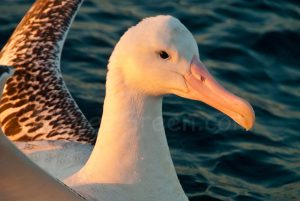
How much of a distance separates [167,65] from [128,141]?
59 centimetres

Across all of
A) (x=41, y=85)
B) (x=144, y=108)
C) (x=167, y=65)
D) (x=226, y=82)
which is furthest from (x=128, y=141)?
(x=226, y=82)

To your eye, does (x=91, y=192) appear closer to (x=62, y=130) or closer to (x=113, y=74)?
(x=113, y=74)

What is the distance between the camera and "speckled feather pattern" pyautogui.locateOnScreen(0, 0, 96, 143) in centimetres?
834

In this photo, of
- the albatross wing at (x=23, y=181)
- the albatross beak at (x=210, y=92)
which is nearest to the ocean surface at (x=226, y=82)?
the albatross beak at (x=210, y=92)

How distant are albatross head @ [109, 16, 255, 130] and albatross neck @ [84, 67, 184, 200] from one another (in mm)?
92

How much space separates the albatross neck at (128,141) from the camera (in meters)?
6.29

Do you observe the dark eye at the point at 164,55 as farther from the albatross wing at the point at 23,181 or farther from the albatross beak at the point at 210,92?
the albatross wing at the point at 23,181

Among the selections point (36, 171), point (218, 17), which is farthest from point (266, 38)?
point (36, 171)

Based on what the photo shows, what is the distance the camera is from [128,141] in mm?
6371

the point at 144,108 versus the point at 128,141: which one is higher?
the point at 144,108

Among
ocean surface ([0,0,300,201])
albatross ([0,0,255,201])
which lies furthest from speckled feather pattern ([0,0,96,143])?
albatross ([0,0,255,201])

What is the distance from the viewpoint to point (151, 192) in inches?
253

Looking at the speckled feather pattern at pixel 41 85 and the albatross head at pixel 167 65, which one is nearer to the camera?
the albatross head at pixel 167 65

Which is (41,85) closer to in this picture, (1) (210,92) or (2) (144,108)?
(2) (144,108)
